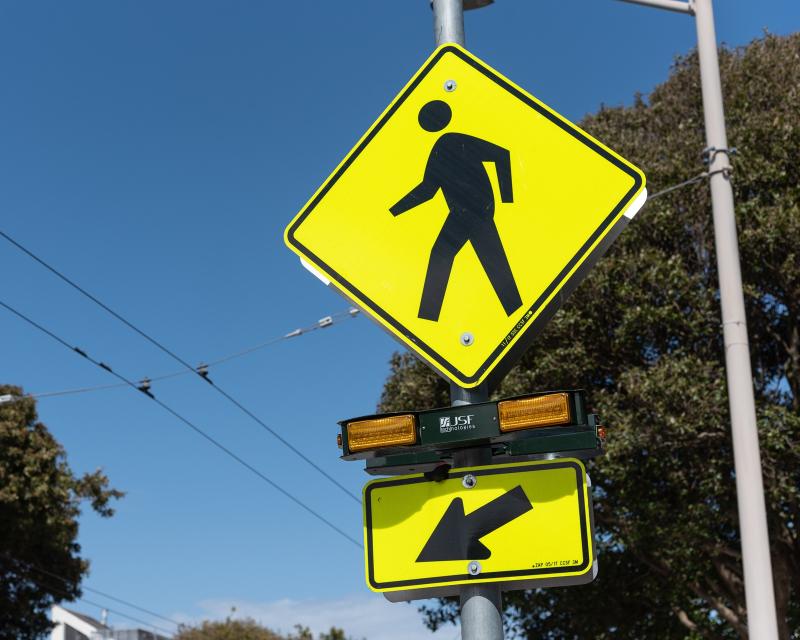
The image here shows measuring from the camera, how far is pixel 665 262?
17297 mm

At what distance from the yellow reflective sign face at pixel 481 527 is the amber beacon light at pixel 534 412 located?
12 centimetres

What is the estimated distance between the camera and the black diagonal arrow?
2.82 metres

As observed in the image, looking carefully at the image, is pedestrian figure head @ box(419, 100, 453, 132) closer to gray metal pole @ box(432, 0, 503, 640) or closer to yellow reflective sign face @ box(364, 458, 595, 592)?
gray metal pole @ box(432, 0, 503, 640)

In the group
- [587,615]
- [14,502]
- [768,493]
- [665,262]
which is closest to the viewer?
[768,493]

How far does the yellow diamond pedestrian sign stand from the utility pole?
622 cm

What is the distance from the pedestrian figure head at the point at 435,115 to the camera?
3352mm

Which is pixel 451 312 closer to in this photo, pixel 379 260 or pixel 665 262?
pixel 379 260

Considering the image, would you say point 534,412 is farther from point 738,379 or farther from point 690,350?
point 690,350

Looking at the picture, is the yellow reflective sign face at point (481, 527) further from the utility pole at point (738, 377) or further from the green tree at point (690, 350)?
the green tree at point (690, 350)

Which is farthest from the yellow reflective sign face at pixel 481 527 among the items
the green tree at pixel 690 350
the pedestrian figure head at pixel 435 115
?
the green tree at pixel 690 350

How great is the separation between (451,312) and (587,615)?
1854cm

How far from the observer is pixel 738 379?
9.12 meters

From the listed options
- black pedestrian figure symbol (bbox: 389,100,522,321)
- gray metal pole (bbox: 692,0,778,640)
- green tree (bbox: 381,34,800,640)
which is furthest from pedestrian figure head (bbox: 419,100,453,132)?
green tree (bbox: 381,34,800,640)

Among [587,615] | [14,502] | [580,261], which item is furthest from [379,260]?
[14,502]
